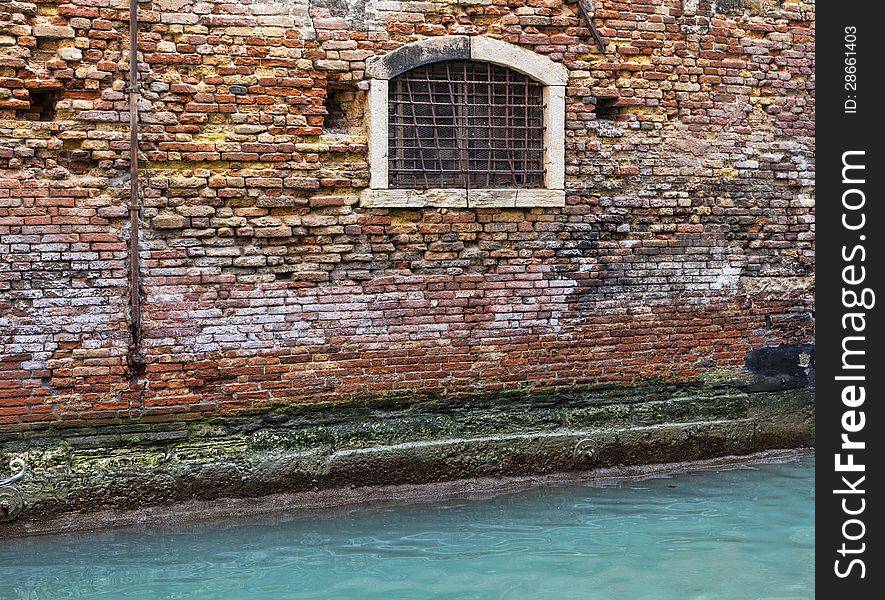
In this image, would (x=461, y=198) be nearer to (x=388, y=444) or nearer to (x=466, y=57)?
(x=466, y=57)

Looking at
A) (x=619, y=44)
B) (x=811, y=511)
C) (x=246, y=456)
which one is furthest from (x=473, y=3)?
(x=811, y=511)

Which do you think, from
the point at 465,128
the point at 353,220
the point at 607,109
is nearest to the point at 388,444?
the point at 353,220

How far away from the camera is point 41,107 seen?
5891 millimetres

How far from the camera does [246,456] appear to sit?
620cm

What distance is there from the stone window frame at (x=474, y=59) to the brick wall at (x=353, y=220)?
8cm

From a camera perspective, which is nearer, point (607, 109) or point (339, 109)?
point (339, 109)

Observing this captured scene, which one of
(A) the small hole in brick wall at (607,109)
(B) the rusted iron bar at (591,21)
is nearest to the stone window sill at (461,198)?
(A) the small hole in brick wall at (607,109)

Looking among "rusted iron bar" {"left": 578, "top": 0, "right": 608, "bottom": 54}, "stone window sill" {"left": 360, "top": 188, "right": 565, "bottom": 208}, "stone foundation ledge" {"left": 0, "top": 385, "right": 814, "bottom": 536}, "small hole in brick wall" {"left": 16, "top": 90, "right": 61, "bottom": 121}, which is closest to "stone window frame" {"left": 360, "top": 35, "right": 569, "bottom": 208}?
"stone window sill" {"left": 360, "top": 188, "right": 565, "bottom": 208}

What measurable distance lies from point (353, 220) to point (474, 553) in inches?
86.9

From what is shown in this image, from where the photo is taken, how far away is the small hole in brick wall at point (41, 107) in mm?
5855

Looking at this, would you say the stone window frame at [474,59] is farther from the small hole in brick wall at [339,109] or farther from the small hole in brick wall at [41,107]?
the small hole in brick wall at [41,107]

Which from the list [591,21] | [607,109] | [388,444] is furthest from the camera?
[607,109]

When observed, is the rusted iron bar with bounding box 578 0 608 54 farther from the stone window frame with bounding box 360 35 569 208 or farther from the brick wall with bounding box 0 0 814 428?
the stone window frame with bounding box 360 35 569 208

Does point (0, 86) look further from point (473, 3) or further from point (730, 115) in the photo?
point (730, 115)
